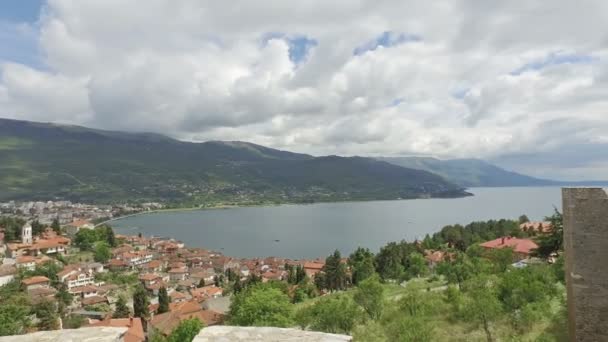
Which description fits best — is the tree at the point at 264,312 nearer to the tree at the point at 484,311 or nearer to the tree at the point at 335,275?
the tree at the point at 484,311

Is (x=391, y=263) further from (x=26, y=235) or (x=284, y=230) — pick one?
(x=284, y=230)

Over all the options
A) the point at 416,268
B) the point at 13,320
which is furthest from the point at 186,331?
the point at 416,268

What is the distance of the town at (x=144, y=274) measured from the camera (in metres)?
39.3

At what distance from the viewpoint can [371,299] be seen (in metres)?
25.9

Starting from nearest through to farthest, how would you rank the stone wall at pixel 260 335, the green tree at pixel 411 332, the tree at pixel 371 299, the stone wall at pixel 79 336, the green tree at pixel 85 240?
the stone wall at pixel 260 335 < the stone wall at pixel 79 336 < the green tree at pixel 411 332 < the tree at pixel 371 299 < the green tree at pixel 85 240

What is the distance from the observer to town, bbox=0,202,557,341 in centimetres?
3934

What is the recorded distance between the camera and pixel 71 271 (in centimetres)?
6138

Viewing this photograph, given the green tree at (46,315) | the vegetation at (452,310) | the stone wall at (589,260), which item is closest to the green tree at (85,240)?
the green tree at (46,315)

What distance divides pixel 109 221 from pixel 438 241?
13719 cm

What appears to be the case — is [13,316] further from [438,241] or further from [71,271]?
[438,241]

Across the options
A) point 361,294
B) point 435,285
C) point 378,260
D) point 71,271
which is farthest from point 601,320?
point 71,271

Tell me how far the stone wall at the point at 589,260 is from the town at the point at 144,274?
28.1 m

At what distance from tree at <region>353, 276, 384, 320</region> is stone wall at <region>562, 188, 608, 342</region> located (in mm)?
18810

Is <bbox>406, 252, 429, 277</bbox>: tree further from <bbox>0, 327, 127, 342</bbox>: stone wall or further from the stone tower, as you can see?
the stone tower
